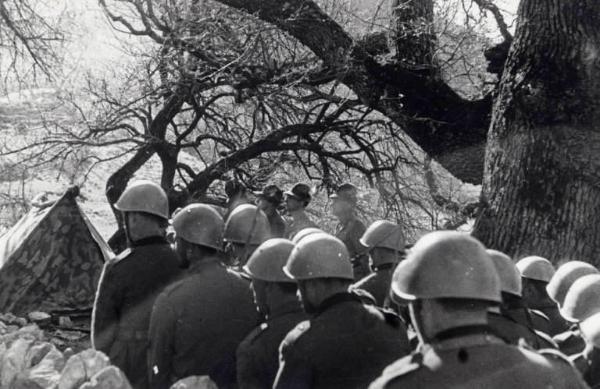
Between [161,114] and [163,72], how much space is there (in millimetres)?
694

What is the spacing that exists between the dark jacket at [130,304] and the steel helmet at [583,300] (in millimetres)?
2518

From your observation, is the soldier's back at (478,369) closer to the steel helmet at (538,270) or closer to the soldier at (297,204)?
the steel helmet at (538,270)

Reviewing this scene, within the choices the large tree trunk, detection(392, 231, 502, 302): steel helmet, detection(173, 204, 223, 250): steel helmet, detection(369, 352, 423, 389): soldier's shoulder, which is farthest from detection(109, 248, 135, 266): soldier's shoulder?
the large tree trunk

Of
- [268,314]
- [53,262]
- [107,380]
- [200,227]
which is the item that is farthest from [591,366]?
[53,262]

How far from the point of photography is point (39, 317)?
29.0ft

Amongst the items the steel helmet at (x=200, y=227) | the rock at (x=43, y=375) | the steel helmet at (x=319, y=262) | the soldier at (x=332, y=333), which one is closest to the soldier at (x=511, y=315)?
the soldier at (x=332, y=333)

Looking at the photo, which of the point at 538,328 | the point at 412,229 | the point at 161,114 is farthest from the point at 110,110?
the point at 538,328

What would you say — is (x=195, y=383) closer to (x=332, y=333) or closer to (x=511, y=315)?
(x=332, y=333)

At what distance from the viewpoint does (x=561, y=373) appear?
9.81ft

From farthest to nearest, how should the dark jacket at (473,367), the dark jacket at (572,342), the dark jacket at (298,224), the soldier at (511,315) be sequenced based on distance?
the dark jacket at (298,224) → the dark jacket at (572,342) → the soldier at (511,315) → the dark jacket at (473,367)

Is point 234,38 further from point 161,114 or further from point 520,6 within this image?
point 520,6

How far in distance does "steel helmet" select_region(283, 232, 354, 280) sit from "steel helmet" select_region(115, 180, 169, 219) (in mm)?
1970

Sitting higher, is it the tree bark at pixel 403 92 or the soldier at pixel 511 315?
the tree bark at pixel 403 92

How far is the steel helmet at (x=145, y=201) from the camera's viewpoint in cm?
606
